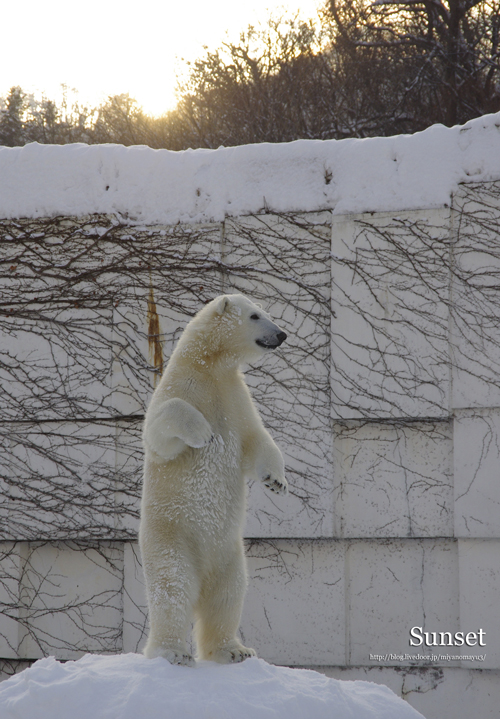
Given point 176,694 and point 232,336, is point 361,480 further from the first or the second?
point 176,694

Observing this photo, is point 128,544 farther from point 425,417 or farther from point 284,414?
point 425,417

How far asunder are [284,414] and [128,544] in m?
1.42

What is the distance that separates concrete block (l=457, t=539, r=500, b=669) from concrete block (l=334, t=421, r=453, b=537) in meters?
0.20

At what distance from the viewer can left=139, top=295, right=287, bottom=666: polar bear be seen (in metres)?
2.05

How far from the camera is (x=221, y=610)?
2.19 metres

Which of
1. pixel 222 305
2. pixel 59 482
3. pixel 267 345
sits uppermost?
pixel 222 305

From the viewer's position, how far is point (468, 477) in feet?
13.1

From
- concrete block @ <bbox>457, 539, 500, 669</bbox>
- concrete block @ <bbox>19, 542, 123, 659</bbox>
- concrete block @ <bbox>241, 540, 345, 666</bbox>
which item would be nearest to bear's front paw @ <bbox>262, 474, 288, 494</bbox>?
concrete block @ <bbox>241, 540, 345, 666</bbox>

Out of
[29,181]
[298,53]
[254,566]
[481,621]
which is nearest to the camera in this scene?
[481,621]

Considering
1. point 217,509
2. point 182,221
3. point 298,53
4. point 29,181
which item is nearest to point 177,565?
point 217,509

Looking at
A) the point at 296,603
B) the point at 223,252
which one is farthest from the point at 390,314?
the point at 296,603

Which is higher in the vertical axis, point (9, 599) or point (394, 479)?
point (394, 479)

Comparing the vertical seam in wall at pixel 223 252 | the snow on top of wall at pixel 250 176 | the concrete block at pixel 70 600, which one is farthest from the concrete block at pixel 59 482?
the snow on top of wall at pixel 250 176

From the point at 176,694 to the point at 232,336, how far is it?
47.2 inches
